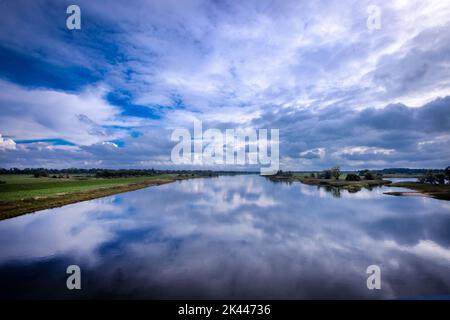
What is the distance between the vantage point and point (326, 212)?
23141 mm

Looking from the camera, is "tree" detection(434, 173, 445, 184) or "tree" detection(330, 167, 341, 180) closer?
"tree" detection(434, 173, 445, 184)

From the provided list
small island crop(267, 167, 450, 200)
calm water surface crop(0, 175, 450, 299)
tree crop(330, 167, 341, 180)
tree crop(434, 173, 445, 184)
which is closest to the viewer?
calm water surface crop(0, 175, 450, 299)

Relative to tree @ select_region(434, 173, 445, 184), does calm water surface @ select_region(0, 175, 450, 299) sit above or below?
below

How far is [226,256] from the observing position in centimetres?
1140

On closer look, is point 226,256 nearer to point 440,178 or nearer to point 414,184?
point 414,184

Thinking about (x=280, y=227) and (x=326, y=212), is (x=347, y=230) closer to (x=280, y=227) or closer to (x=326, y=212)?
(x=280, y=227)

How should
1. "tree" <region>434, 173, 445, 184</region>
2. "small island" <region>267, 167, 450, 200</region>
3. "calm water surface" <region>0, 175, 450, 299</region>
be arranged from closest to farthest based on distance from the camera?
"calm water surface" <region>0, 175, 450, 299</region> → "small island" <region>267, 167, 450, 200</region> → "tree" <region>434, 173, 445, 184</region>

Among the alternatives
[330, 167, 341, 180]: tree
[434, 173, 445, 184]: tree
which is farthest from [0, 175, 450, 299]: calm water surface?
[330, 167, 341, 180]: tree

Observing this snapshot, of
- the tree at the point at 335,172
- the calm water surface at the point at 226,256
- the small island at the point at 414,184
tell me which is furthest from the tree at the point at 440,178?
the calm water surface at the point at 226,256

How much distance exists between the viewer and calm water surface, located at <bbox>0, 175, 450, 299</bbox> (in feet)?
26.6

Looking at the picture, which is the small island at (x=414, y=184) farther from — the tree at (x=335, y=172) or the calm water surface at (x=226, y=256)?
the calm water surface at (x=226, y=256)

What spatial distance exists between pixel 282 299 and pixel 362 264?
5705 mm

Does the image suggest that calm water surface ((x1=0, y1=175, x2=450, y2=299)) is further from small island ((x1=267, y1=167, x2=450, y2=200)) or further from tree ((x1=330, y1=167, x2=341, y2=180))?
tree ((x1=330, y1=167, x2=341, y2=180))
